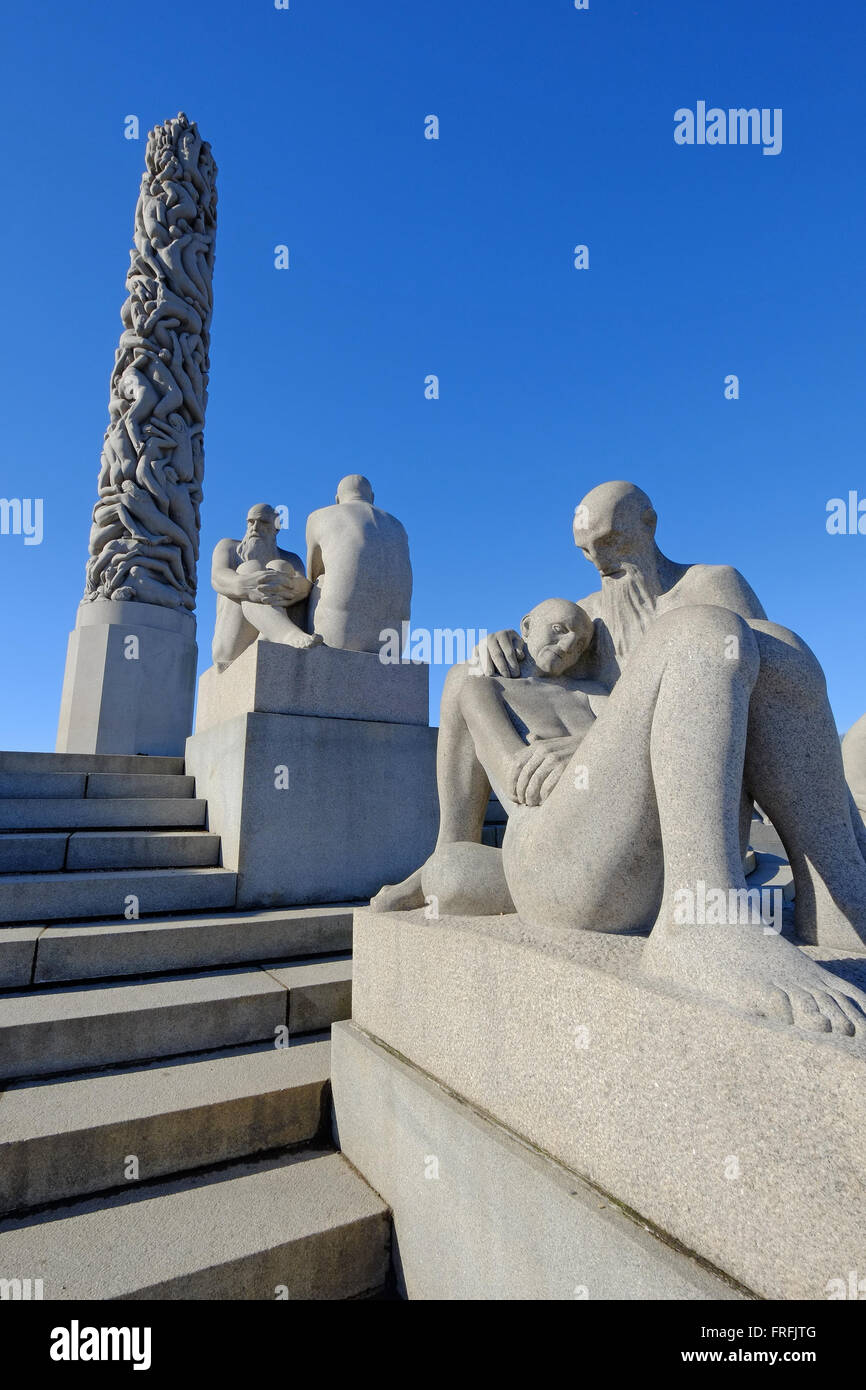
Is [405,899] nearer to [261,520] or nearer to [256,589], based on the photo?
[256,589]

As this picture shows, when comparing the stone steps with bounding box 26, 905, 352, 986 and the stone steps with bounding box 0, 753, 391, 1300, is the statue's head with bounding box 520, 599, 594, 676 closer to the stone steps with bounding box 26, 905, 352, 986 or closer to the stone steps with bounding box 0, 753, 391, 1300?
the stone steps with bounding box 0, 753, 391, 1300

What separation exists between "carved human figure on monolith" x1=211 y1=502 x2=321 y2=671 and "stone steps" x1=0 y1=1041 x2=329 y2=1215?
291 centimetres

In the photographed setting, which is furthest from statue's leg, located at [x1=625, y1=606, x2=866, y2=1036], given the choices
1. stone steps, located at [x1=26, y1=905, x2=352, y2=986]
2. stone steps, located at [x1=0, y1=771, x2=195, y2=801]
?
stone steps, located at [x1=0, y1=771, x2=195, y2=801]

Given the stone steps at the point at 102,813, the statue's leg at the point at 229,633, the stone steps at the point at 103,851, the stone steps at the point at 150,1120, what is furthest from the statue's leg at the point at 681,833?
the statue's leg at the point at 229,633

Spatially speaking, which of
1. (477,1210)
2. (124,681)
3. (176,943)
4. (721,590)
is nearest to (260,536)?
(176,943)

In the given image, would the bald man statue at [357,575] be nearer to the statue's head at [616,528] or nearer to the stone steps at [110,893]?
the stone steps at [110,893]

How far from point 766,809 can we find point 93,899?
133 inches

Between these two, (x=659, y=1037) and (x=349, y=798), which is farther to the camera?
(x=349, y=798)

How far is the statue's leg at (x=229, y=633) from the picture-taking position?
5.52m

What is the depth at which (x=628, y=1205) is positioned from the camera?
4.68 ft
